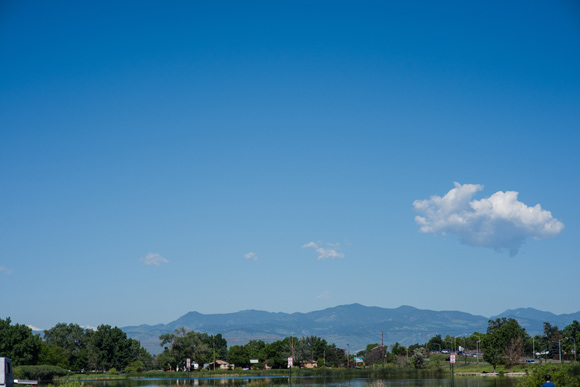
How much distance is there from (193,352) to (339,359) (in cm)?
5880

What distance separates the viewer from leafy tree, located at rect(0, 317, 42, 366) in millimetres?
110250

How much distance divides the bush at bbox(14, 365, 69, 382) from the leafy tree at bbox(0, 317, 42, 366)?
638 centimetres

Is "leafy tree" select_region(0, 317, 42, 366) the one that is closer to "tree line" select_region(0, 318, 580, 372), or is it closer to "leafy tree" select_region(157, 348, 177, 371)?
"tree line" select_region(0, 318, 580, 372)

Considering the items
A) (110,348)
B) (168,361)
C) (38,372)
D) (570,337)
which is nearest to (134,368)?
(168,361)

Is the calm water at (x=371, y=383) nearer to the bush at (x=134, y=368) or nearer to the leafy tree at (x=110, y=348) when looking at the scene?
the bush at (x=134, y=368)

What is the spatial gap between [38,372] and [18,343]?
11.3m

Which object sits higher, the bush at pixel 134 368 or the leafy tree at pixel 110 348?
the leafy tree at pixel 110 348

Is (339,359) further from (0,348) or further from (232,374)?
(0,348)

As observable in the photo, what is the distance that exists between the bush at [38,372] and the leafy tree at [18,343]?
20.9 feet

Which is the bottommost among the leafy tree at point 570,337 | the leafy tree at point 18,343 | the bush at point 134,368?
the bush at point 134,368

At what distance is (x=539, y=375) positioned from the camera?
30984 millimetres

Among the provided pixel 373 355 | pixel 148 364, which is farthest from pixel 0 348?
pixel 373 355

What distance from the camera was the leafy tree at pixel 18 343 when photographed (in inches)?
4341

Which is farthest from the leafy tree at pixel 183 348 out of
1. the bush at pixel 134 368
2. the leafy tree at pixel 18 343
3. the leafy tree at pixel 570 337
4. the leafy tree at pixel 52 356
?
the leafy tree at pixel 570 337
